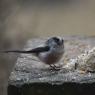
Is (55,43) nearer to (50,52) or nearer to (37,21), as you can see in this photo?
(50,52)

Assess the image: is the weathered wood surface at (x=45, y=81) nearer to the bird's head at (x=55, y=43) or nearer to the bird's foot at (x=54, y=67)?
the bird's foot at (x=54, y=67)

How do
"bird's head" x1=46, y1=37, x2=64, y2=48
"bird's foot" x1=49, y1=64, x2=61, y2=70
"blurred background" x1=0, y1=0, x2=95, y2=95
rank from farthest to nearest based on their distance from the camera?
"blurred background" x1=0, y1=0, x2=95, y2=95, "bird's head" x1=46, y1=37, x2=64, y2=48, "bird's foot" x1=49, y1=64, x2=61, y2=70

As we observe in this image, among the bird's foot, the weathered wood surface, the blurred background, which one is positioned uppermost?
the blurred background

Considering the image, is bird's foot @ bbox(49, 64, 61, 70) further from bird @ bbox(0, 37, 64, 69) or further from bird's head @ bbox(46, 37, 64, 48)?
bird's head @ bbox(46, 37, 64, 48)

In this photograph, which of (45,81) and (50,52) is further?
(50,52)

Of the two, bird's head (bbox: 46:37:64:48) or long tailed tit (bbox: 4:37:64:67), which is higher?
bird's head (bbox: 46:37:64:48)

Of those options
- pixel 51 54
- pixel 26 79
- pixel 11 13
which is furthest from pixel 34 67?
pixel 11 13

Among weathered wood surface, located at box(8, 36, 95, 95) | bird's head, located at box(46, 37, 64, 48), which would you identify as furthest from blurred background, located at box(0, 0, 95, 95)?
weathered wood surface, located at box(8, 36, 95, 95)

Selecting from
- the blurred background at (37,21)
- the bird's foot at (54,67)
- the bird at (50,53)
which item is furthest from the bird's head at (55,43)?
the blurred background at (37,21)

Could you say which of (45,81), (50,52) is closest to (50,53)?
(50,52)
